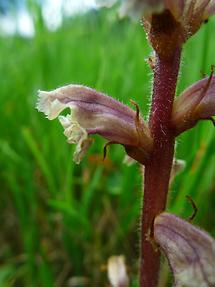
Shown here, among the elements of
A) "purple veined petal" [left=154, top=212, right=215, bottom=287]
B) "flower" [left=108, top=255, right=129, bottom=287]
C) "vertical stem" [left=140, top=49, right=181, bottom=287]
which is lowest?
"flower" [left=108, top=255, right=129, bottom=287]

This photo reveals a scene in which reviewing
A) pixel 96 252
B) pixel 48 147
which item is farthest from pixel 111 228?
pixel 48 147

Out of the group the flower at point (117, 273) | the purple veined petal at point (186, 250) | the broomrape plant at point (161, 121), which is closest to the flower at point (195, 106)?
the broomrape plant at point (161, 121)

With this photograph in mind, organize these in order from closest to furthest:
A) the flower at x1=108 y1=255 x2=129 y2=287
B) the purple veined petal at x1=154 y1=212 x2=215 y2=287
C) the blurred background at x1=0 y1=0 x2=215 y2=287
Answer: the purple veined petal at x1=154 y1=212 x2=215 y2=287, the flower at x1=108 y1=255 x2=129 y2=287, the blurred background at x1=0 y1=0 x2=215 y2=287

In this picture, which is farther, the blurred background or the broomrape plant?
the blurred background

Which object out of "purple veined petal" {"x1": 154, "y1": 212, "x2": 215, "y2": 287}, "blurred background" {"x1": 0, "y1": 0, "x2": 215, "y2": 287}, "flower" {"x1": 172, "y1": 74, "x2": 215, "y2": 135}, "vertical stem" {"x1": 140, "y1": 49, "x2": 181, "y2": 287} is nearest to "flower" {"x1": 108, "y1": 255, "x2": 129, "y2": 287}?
"blurred background" {"x1": 0, "y1": 0, "x2": 215, "y2": 287}

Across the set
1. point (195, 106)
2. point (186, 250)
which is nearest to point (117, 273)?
point (186, 250)

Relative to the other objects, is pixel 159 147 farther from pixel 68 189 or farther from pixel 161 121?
pixel 68 189

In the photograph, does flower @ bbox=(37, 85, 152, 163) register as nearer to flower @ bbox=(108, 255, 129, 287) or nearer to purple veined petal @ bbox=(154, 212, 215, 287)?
purple veined petal @ bbox=(154, 212, 215, 287)
